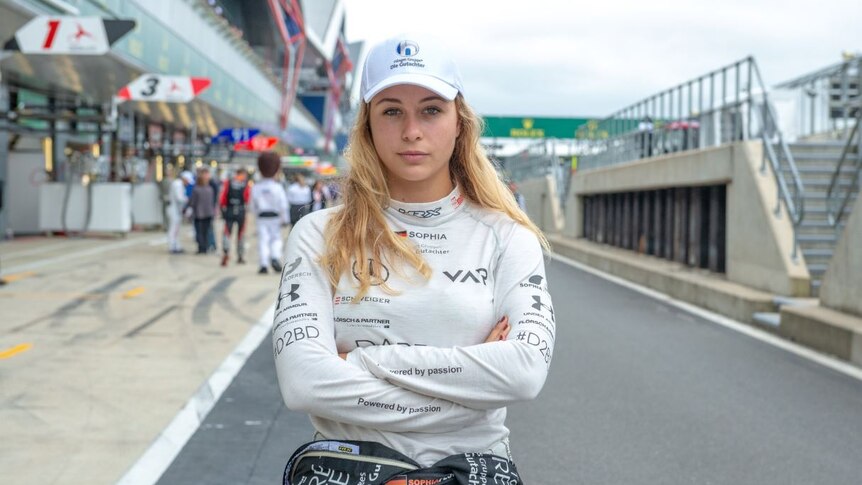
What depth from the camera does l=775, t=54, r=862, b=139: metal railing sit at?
13.9 meters

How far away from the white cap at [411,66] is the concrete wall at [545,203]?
88.6ft

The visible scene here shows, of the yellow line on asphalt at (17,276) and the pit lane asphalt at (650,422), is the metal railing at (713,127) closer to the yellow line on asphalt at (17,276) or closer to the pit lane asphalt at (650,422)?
the pit lane asphalt at (650,422)

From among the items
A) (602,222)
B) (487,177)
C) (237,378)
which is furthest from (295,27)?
(487,177)

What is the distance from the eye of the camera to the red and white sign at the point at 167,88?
56.5 ft

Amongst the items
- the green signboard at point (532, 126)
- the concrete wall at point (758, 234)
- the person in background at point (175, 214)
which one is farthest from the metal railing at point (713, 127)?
the green signboard at point (532, 126)

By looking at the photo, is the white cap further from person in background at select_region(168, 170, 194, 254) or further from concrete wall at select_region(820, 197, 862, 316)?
person in background at select_region(168, 170, 194, 254)

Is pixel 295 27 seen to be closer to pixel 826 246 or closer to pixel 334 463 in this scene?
pixel 826 246

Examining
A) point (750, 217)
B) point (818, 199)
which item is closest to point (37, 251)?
point (750, 217)

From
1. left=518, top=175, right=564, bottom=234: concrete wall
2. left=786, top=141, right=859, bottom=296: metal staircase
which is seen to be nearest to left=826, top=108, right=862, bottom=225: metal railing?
left=786, top=141, right=859, bottom=296: metal staircase

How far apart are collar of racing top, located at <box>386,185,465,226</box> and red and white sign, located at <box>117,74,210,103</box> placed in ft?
50.5

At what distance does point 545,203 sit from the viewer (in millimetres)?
33656

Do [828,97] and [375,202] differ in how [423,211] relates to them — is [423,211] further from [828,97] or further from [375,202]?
[828,97]

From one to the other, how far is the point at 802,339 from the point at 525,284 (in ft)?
26.2

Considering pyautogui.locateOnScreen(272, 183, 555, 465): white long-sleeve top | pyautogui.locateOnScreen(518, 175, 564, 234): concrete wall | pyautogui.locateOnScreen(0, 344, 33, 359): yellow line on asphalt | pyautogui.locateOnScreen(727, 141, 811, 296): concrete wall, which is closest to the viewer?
pyautogui.locateOnScreen(272, 183, 555, 465): white long-sleeve top
